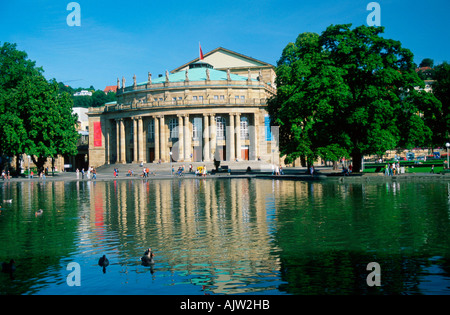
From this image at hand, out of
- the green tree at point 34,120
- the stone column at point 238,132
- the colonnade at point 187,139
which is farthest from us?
the colonnade at point 187,139

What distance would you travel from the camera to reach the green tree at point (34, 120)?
74.4 metres

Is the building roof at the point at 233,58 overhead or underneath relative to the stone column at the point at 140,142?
overhead

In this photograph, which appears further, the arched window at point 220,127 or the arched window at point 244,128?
the arched window at point 244,128

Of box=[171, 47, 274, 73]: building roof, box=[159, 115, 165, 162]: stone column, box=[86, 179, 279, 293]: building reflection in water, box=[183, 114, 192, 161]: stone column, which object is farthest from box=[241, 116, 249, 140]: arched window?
box=[86, 179, 279, 293]: building reflection in water

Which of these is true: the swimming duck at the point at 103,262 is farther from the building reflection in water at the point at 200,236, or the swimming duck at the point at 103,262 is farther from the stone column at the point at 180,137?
the stone column at the point at 180,137

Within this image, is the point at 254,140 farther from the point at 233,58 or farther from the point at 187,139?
the point at 233,58

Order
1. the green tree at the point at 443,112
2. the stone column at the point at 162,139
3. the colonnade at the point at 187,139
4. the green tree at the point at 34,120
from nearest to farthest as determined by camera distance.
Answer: the green tree at the point at 443,112, the green tree at the point at 34,120, the colonnade at the point at 187,139, the stone column at the point at 162,139

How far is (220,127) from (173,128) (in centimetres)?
972

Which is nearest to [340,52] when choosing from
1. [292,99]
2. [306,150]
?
[292,99]

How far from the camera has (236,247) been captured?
54.6ft

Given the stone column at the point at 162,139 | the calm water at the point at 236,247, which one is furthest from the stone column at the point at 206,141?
the calm water at the point at 236,247

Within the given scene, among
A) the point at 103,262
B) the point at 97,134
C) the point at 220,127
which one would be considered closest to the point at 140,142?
the point at 97,134
